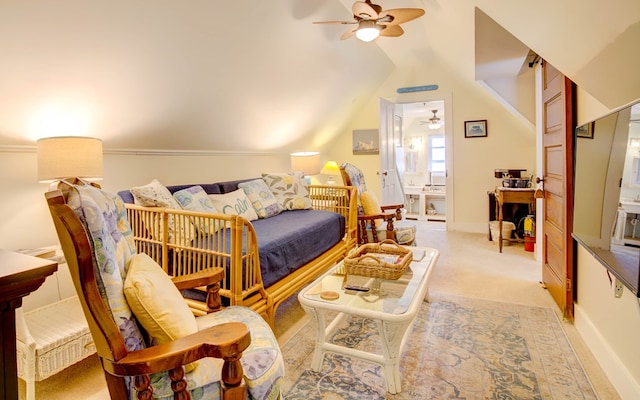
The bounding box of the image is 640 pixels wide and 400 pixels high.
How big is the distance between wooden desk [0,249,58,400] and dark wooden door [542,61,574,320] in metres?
2.60

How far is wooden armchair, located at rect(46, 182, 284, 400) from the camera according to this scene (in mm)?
976

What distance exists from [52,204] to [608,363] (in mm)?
2393

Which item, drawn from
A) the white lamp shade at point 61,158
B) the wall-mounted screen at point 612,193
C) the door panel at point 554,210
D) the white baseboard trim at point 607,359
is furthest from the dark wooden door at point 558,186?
the white lamp shade at point 61,158

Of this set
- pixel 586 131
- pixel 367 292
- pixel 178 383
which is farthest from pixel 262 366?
pixel 586 131

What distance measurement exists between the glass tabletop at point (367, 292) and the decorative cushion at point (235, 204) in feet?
3.32

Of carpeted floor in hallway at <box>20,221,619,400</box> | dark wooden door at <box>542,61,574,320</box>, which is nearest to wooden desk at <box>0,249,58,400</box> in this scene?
carpeted floor in hallway at <box>20,221,619,400</box>

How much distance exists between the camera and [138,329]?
1122mm

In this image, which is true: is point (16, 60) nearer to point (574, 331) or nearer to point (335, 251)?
point (335, 251)

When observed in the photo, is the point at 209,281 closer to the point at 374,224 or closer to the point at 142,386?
the point at 142,386

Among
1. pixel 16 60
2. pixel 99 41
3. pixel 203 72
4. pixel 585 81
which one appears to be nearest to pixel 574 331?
pixel 585 81

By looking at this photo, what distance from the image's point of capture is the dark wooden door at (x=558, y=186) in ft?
7.20

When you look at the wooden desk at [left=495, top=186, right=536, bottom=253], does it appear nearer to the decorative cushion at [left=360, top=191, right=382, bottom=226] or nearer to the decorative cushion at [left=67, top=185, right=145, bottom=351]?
the decorative cushion at [left=360, top=191, right=382, bottom=226]

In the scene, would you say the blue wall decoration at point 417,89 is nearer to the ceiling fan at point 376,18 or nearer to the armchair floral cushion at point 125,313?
the ceiling fan at point 376,18

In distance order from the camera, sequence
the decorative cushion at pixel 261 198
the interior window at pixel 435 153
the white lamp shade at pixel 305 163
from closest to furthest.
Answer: the decorative cushion at pixel 261 198
the white lamp shade at pixel 305 163
the interior window at pixel 435 153
